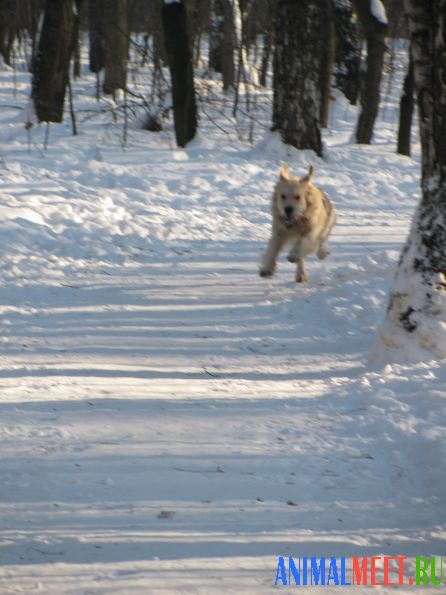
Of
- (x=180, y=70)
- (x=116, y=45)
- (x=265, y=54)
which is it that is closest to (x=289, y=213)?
(x=180, y=70)

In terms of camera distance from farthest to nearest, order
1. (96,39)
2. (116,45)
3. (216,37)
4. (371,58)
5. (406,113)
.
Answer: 1. (96,39)
2. (216,37)
3. (116,45)
4. (371,58)
5. (406,113)

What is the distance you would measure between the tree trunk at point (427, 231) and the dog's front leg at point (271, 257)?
259cm

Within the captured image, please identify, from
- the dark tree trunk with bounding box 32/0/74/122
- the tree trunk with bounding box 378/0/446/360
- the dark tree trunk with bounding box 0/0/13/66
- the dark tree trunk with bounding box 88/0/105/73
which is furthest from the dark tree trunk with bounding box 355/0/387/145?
the tree trunk with bounding box 378/0/446/360

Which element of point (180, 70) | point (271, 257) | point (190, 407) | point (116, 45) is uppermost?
point (116, 45)

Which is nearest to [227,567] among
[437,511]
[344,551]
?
[344,551]

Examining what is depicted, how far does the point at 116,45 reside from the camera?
22.0m

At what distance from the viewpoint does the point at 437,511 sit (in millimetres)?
4223

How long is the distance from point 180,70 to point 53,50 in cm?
253

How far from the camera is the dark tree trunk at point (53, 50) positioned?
53.1 feet

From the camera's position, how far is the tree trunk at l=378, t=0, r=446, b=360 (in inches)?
249

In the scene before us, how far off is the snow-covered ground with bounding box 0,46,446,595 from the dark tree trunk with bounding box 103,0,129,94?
32.9 ft

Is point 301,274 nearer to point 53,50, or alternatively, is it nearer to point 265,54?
point 53,50

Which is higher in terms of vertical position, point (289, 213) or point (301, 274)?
point (289, 213)

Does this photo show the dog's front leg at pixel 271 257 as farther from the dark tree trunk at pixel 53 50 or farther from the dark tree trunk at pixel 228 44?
the dark tree trunk at pixel 228 44
